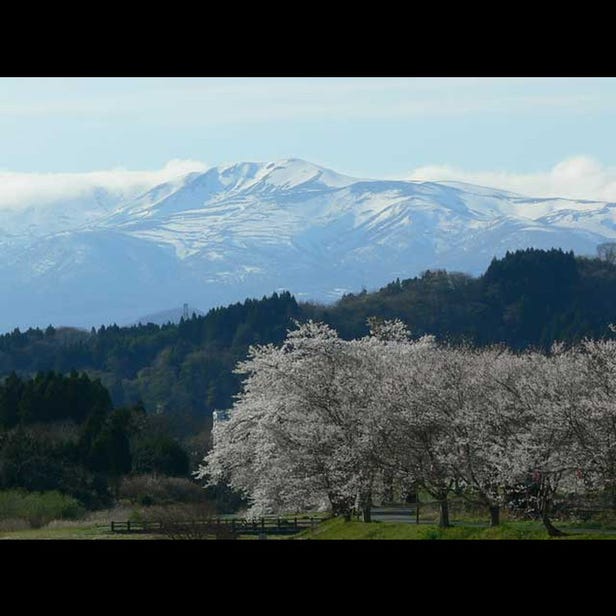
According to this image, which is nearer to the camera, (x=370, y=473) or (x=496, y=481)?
(x=496, y=481)

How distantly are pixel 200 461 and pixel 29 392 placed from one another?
9405 mm

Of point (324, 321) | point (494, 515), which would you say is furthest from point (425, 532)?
point (324, 321)

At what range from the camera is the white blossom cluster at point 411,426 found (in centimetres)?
2708

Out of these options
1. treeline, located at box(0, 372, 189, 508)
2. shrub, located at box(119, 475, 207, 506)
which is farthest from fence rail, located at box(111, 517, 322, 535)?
shrub, located at box(119, 475, 207, 506)

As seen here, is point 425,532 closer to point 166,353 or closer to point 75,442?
point 75,442

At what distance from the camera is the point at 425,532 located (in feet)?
92.7

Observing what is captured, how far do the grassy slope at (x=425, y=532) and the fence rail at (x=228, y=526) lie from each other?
217cm

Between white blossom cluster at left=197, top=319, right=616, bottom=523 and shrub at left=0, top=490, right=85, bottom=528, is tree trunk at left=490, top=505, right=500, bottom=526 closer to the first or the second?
white blossom cluster at left=197, top=319, right=616, bottom=523

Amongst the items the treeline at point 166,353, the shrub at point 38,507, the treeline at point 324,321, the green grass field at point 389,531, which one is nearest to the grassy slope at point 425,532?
the green grass field at point 389,531

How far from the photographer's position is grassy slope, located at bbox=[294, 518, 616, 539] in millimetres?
25141

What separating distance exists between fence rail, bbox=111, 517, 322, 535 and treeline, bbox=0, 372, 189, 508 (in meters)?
8.03
